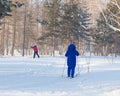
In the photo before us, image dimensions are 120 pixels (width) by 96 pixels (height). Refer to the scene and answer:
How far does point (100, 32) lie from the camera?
6106 cm

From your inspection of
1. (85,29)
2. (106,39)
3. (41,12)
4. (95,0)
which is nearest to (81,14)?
(85,29)

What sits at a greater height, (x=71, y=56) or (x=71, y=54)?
(x=71, y=54)

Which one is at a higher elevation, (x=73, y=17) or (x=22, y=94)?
(x=73, y=17)

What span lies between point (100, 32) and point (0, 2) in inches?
1556

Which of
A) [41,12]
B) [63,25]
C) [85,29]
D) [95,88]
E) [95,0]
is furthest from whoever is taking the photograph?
[41,12]

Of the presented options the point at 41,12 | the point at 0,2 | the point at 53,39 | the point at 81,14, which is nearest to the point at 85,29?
the point at 81,14

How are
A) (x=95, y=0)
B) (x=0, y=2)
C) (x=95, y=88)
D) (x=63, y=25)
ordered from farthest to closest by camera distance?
(x=63, y=25), (x=95, y=0), (x=0, y=2), (x=95, y=88)

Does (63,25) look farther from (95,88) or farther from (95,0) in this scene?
(95,88)

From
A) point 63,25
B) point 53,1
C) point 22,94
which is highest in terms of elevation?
point 53,1

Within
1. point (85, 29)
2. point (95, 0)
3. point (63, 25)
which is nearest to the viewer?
point (95, 0)

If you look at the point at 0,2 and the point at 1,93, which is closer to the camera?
the point at 1,93

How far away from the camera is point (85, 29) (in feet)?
205

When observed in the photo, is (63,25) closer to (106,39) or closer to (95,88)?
(106,39)

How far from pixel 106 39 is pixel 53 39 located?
8.81 metres
